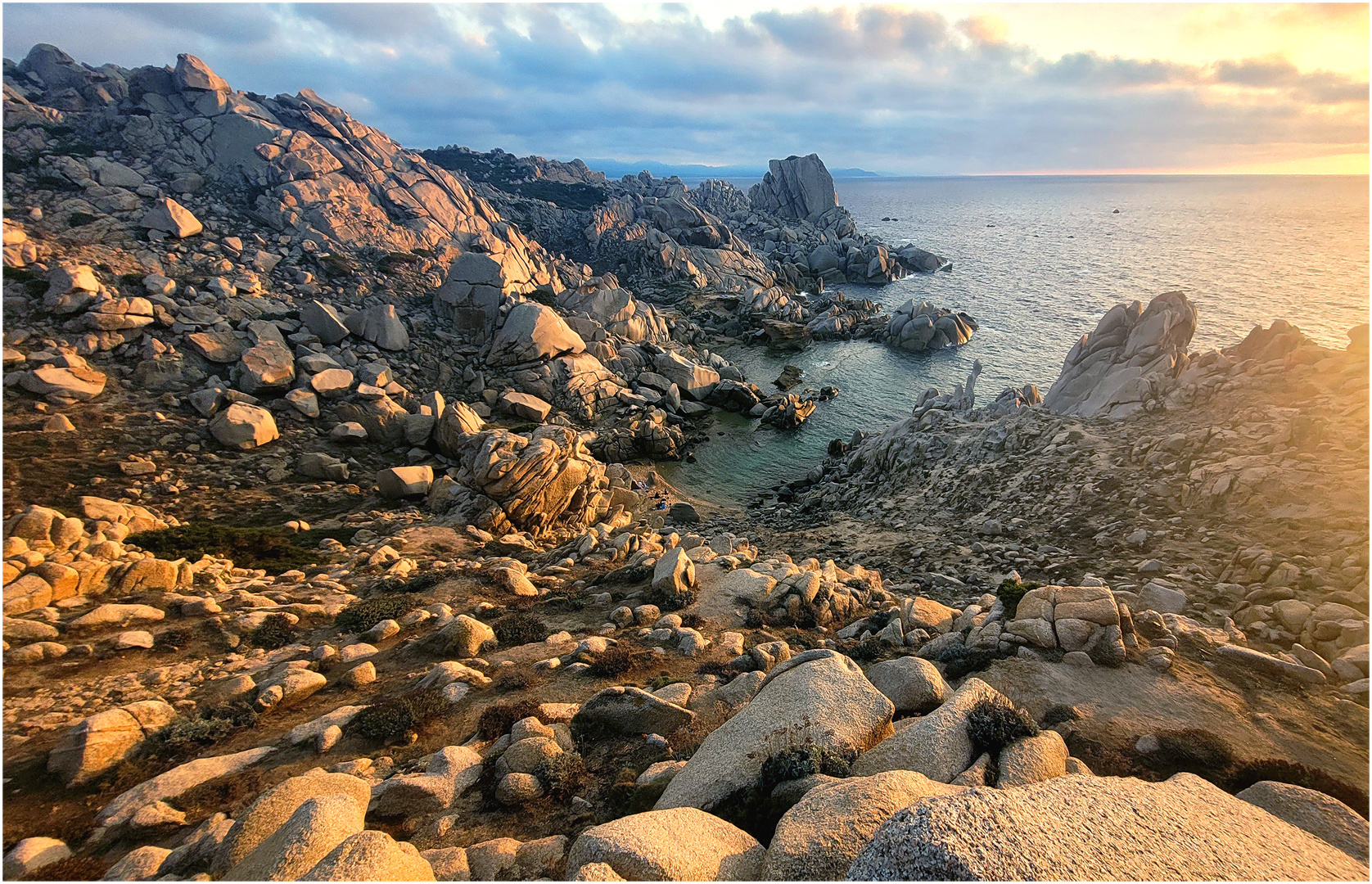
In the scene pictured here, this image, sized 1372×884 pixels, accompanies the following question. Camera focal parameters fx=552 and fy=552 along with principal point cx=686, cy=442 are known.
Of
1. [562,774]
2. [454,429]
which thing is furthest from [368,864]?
[454,429]

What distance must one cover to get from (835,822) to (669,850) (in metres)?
2.27

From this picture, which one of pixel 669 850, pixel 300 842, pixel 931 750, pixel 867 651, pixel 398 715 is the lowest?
pixel 867 651

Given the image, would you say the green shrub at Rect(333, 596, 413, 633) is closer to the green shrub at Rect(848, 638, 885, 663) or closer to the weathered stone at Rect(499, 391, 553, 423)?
the green shrub at Rect(848, 638, 885, 663)

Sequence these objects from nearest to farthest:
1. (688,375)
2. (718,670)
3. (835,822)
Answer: (835,822), (718,670), (688,375)

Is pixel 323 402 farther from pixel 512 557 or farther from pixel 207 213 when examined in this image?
pixel 207 213

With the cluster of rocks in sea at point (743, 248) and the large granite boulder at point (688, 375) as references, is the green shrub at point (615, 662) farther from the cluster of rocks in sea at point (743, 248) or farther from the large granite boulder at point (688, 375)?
the cluster of rocks in sea at point (743, 248)

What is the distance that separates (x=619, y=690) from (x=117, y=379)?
3801 centimetres

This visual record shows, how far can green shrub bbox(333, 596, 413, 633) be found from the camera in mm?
17141

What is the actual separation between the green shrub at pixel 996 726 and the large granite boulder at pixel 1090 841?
2.20 meters

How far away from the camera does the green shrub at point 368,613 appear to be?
17.1 m

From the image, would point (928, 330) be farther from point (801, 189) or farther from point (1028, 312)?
point (801, 189)

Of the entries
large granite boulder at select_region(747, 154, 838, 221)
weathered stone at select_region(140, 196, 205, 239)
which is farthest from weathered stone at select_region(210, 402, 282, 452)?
large granite boulder at select_region(747, 154, 838, 221)

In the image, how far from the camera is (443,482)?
30547mm

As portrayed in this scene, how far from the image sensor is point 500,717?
12.6 meters
